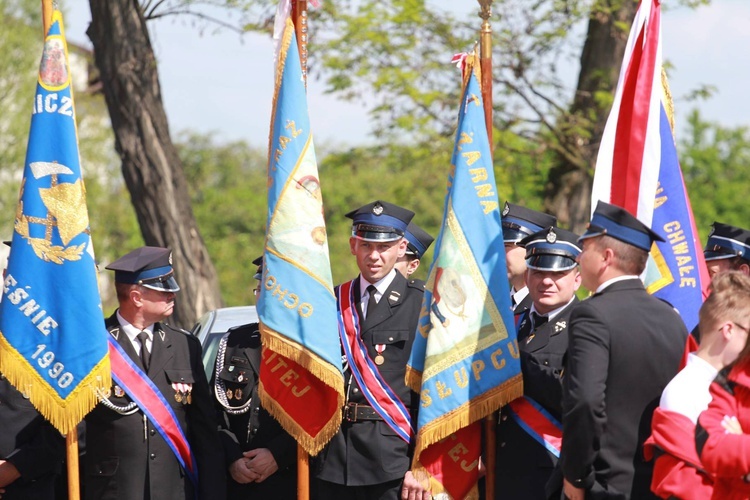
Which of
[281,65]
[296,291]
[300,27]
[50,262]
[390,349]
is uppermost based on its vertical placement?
[300,27]

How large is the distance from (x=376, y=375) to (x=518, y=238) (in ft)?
3.42

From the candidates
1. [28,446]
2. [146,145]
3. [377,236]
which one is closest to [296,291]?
[377,236]

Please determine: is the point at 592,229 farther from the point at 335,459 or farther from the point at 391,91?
the point at 391,91

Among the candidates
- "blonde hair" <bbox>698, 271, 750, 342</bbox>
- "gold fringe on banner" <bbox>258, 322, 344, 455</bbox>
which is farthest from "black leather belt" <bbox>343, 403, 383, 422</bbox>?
"blonde hair" <bbox>698, 271, 750, 342</bbox>

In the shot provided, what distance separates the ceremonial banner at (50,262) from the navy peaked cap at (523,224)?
2.12m

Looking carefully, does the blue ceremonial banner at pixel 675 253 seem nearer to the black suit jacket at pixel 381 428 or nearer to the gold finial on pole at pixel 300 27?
the black suit jacket at pixel 381 428

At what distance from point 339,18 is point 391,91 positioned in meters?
1.14

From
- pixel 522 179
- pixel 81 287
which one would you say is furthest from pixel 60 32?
pixel 522 179

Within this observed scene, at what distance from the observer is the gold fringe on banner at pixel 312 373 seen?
5301 millimetres

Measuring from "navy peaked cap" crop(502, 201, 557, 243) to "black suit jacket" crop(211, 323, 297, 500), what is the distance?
4.86 ft

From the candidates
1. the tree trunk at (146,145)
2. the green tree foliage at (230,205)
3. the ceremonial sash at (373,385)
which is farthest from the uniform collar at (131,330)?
the green tree foliage at (230,205)

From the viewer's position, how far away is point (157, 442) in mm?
5348

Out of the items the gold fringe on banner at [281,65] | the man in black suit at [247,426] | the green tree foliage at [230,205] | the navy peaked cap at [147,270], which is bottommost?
the green tree foliage at [230,205]

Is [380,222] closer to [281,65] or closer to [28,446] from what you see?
[281,65]
